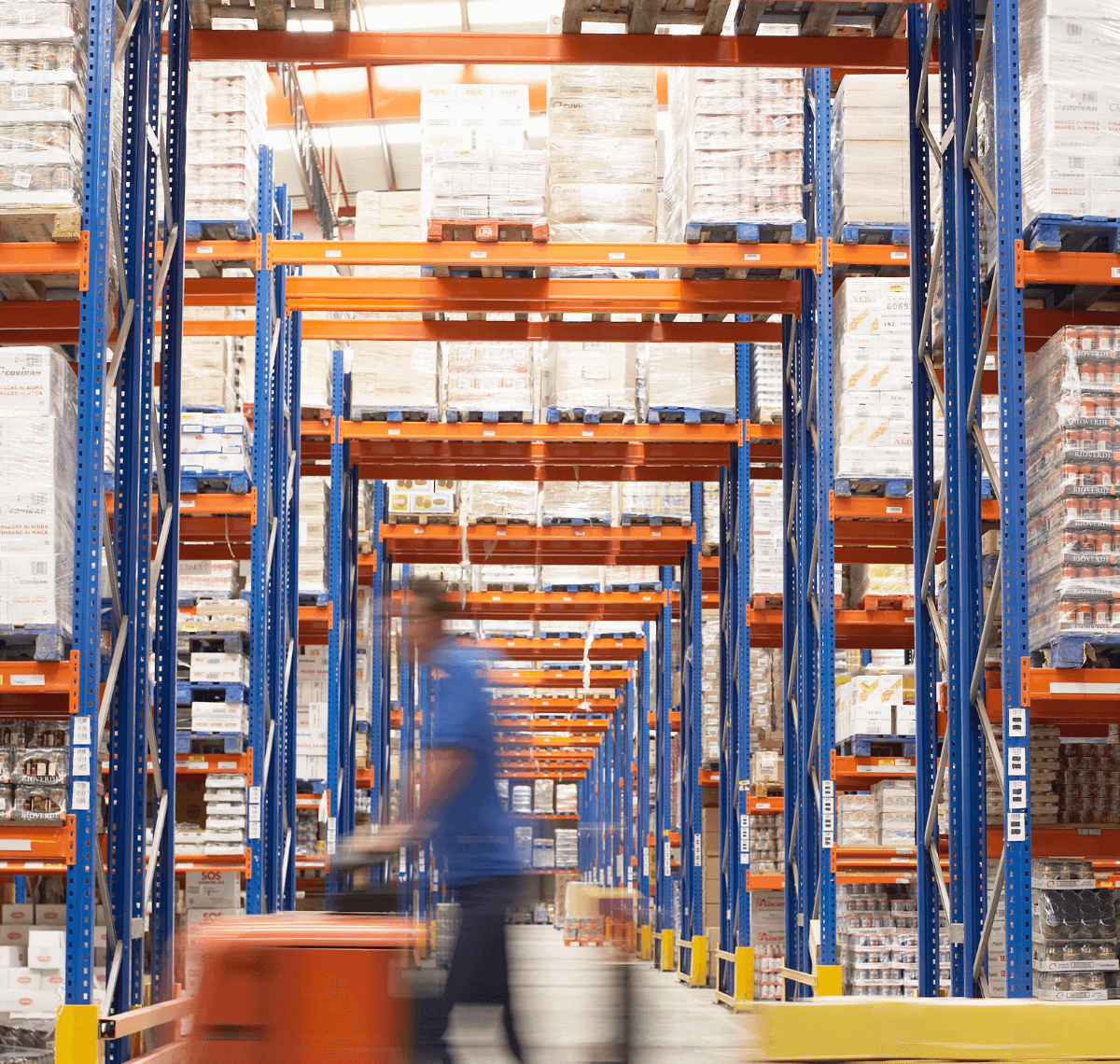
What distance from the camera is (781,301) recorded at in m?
10.7

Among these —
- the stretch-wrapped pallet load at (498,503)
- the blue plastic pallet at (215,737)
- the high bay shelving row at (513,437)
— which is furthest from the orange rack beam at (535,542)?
the blue plastic pallet at (215,737)

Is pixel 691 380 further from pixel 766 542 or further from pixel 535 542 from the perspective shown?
pixel 535 542

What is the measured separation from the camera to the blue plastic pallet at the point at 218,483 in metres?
10.9

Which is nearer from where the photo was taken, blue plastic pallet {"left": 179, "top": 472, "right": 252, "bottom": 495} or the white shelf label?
the white shelf label

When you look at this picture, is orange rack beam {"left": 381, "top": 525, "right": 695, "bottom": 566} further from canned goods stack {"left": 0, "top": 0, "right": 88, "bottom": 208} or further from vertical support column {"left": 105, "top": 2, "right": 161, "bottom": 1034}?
canned goods stack {"left": 0, "top": 0, "right": 88, "bottom": 208}

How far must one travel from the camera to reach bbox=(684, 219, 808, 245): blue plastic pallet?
9969 mm

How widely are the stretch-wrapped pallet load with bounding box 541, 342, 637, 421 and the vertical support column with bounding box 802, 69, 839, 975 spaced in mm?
3201

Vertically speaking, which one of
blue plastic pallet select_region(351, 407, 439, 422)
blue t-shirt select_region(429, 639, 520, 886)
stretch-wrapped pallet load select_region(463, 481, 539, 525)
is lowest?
blue t-shirt select_region(429, 639, 520, 886)

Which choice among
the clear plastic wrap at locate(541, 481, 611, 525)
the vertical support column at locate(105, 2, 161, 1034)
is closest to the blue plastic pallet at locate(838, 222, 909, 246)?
the vertical support column at locate(105, 2, 161, 1034)

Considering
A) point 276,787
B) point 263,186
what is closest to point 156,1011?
point 276,787

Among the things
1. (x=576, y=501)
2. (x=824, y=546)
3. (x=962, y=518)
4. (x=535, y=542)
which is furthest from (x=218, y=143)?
(x=535, y=542)

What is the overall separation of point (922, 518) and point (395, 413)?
6.93 m

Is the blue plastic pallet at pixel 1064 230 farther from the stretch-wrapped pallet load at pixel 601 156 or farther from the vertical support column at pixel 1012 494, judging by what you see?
the stretch-wrapped pallet load at pixel 601 156

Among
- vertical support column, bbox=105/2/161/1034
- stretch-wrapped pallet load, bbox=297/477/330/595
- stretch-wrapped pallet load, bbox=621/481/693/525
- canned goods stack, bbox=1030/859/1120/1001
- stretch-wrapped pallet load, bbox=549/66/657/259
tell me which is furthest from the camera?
stretch-wrapped pallet load, bbox=621/481/693/525
